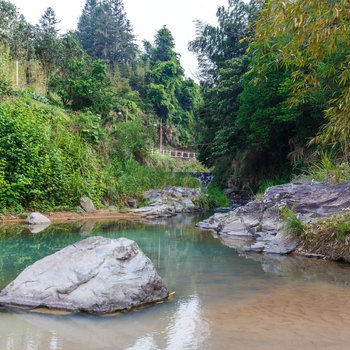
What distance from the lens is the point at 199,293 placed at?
175 inches

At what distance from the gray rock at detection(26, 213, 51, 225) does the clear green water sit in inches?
83.5

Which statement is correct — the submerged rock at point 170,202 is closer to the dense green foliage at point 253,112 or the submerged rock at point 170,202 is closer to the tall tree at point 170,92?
the dense green foliage at point 253,112

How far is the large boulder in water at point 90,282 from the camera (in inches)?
149

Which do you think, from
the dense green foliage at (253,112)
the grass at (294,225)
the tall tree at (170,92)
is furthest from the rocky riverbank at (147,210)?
the tall tree at (170,92)

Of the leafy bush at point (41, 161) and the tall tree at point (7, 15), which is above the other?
the tall tree at point (7, 15)

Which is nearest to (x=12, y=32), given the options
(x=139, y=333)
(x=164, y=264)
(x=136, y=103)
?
(x=136, y=103)

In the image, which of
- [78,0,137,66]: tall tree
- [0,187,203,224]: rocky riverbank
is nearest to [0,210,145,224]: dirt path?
[0,187,203,224]: rocky riverbank

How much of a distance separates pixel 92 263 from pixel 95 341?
3.92ft

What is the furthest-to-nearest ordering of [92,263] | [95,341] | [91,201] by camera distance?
1. [91,201]
2. [92,263]
3. [95,341]

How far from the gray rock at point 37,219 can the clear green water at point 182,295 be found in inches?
83.5

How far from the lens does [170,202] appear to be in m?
16.9

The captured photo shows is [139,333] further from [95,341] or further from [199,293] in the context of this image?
[199,293]

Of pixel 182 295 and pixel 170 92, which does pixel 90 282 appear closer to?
pixel 182 295

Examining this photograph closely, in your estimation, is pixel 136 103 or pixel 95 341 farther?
pixel 136 103
